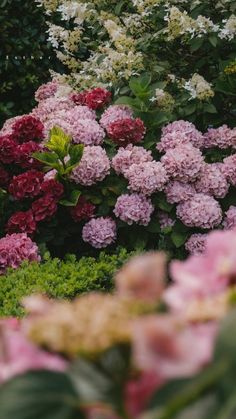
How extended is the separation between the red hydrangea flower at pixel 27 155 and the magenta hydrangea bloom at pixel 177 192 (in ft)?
2.17

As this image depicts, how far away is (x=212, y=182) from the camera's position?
4.28 metres

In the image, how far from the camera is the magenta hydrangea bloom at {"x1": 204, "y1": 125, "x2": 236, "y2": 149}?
4520mm

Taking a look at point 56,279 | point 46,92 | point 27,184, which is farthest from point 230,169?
point 46,92

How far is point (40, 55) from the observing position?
6.50 meters

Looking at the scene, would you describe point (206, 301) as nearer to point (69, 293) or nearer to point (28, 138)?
point (69, 293)

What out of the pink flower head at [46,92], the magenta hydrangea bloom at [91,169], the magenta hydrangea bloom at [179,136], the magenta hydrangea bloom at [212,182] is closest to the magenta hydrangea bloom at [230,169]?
the magenta hydrangea bloom at [212,182]

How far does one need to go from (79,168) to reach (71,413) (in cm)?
366

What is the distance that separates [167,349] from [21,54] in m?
6.13

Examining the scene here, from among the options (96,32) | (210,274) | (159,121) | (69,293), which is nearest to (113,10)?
(96,32)

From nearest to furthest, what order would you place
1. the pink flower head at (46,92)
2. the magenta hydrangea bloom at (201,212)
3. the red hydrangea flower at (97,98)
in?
1. the magenta hydrangea bloom at (201,212)
2. the red hydrangea flower at (97,98)
3. the pink flower head at (46,92)

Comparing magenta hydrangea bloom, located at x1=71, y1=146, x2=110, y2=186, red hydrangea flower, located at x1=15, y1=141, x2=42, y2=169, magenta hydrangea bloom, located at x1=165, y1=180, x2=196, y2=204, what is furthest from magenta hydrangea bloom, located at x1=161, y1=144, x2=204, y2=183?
red hydrangea flower, located at x1=15, y1=141, x2=42, y2=169

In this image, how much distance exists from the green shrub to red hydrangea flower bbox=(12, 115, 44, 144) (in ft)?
2.73

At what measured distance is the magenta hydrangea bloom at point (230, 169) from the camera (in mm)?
4305

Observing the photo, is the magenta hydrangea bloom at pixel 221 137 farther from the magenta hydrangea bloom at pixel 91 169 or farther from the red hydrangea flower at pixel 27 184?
the red hydrangea flower at pixel 27 184
